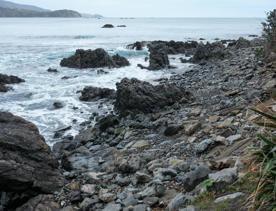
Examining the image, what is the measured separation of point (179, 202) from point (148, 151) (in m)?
5.20

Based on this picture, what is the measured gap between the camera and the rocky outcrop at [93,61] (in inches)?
1471

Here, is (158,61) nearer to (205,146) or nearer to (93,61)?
(93,61)

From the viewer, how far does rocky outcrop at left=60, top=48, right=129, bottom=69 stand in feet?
123

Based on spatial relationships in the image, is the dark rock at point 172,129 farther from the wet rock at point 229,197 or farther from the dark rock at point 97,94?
the dark rock at point 97,94

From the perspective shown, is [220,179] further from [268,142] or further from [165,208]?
[268,142]

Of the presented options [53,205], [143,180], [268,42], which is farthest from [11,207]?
[268,42]

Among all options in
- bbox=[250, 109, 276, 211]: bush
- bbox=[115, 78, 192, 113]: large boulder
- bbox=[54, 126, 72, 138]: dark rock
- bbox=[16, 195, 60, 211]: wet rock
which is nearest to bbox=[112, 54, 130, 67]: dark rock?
bbox=[115, 78, 192, 113]: large boulder

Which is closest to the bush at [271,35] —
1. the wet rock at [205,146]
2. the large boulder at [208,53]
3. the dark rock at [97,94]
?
the dark rock at [97,94]

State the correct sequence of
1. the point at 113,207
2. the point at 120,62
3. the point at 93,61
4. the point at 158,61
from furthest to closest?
the point at 120,62 → the point at 93,61 → the point at 158,61 → the point at 113,207

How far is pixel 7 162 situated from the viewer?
10.3 m

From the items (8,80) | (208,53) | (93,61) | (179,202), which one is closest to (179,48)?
(208,53)

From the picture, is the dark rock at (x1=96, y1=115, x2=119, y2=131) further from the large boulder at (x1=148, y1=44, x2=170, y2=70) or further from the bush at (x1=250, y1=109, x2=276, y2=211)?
the large boulder at (x1=148, y1=44, x2=170, y2=70)

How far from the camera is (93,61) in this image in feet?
124

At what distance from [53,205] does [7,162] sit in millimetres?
1323
